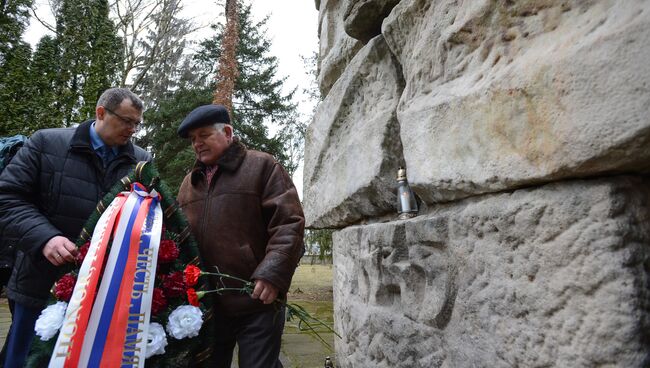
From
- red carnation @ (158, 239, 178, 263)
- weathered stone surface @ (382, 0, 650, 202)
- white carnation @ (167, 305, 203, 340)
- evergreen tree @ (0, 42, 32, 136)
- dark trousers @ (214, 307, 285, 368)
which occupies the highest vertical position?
evergreen tree @ (0, 42, 32, 136)

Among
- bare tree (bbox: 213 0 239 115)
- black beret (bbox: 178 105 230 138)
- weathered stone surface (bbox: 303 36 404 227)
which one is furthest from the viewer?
bare tree (bbox: 213 0 239 115)

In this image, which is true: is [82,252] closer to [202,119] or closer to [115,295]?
[115,295]

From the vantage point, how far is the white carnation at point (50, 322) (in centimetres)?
157

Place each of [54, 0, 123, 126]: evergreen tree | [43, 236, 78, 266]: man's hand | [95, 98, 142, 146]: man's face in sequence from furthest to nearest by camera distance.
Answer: [54, 0, 123, 126]: evergreen tree, [95, 98, 142, 146]: man's face, [43, 236, 78, 266]: man's hand

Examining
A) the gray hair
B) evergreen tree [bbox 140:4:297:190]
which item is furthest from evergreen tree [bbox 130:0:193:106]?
Answer: the gray hair

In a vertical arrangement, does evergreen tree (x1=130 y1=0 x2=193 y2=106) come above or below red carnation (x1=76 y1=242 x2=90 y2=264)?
above

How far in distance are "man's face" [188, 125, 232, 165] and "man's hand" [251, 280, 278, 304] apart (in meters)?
0.66

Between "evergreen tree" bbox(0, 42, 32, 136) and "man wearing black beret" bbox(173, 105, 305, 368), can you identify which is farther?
"evergreen tree" bbox(0, 42, 32, 136)

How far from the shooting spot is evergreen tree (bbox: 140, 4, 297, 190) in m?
12.2

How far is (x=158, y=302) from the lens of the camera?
1.70m

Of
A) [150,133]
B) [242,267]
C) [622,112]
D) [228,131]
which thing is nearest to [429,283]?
[622,112]

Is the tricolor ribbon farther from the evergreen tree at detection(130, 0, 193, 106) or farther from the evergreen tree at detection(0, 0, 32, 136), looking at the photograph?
the evergreen tree at detection(130, 0, 193, 106)

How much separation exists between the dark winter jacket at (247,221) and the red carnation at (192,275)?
5.5 inches

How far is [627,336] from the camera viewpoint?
0.74 metres
